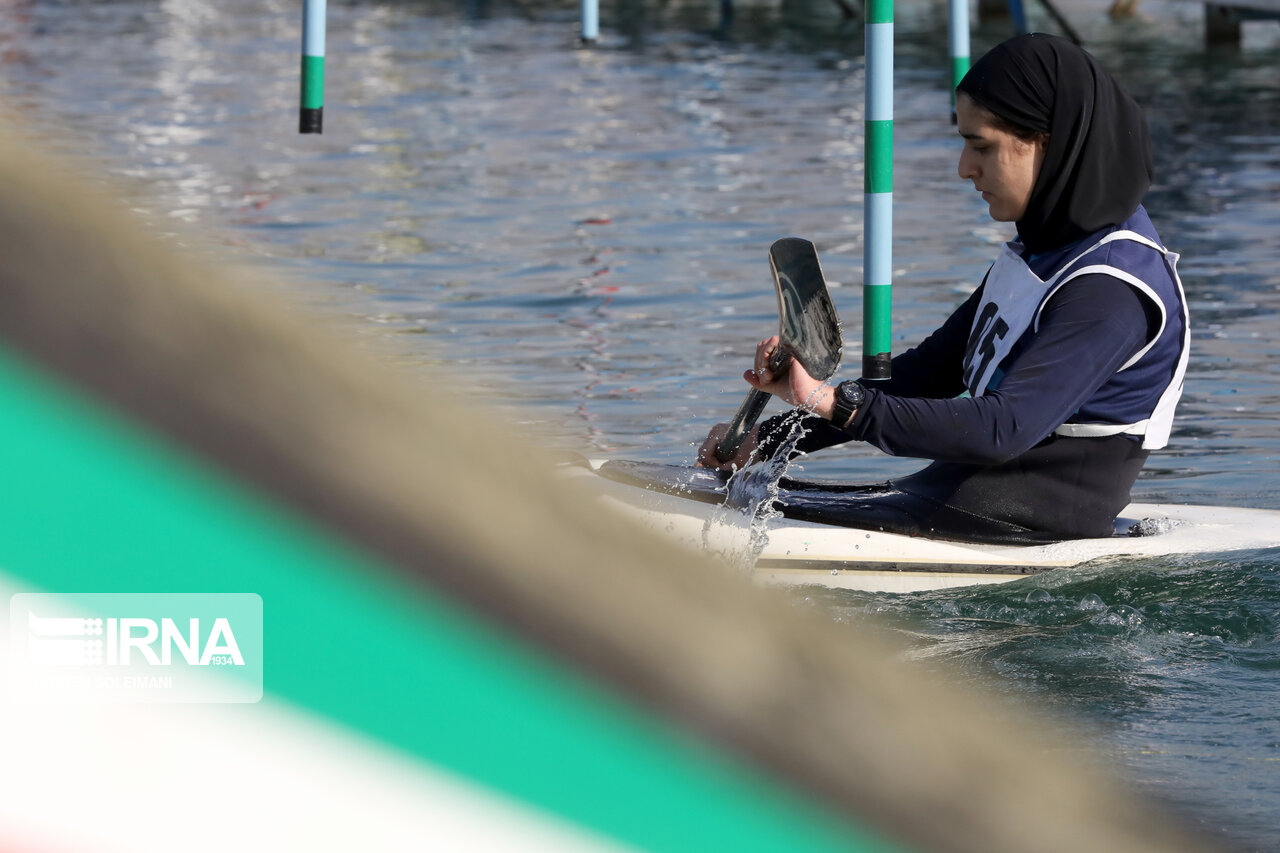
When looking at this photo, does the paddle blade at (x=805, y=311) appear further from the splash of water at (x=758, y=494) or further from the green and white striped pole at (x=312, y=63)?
the green and white striped pole at (x=312, y=63)

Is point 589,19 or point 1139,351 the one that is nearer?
point 1139,351

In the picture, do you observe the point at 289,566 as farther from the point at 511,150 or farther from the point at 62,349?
the point at 511,150

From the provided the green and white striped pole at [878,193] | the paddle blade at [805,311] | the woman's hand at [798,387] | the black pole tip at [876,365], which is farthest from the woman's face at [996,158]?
the black pole tip at [876,365]

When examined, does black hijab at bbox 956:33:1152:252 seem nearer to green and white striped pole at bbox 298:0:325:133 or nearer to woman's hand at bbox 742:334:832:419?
woman's hand at bbox 742:334:832:419

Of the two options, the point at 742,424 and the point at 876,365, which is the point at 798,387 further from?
the point at 876,365

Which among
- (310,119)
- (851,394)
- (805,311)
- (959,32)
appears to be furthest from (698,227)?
(851,394)

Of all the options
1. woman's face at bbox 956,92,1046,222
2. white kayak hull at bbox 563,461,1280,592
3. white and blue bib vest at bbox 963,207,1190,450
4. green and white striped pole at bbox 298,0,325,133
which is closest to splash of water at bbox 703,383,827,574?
white kayak hull at bbox 563,461,1280,592

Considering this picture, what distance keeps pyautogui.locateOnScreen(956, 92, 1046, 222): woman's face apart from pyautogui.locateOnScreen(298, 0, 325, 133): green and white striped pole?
685 centimetres

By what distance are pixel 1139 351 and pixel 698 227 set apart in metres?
6.99

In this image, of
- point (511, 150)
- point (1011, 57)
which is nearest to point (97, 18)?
point (511, 150)

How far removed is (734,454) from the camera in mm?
4199

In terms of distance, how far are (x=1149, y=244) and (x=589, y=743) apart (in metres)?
3.09

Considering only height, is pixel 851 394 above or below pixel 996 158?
below

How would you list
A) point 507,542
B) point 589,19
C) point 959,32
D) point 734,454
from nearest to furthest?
1. point 507,542
2. point 734,454
3. point 959,32
4. point 589,19
